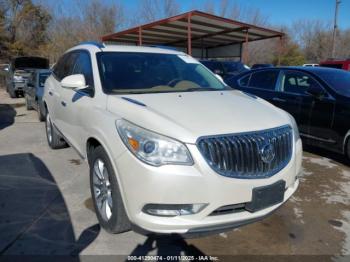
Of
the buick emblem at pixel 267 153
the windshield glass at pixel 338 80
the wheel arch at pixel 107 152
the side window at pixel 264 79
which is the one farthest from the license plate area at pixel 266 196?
the side window at pixel 264 79

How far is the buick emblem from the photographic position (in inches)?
107

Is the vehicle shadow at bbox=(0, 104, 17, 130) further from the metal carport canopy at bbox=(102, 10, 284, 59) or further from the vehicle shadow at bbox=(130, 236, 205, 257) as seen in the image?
the metal carport canopy at bbox=(102, 10, 284, 59)

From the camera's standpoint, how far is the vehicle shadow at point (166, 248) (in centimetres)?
294

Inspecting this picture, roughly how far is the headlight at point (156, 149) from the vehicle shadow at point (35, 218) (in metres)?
1.10

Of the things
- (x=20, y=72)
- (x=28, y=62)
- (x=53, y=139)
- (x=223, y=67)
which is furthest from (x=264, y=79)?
(x=28, y=62)

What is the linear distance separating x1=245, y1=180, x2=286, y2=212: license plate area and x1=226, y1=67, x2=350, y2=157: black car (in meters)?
2.84

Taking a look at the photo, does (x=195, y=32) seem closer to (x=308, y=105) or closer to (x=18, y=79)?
(x=18, y=79)

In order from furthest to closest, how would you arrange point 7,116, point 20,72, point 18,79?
point 20,72 → point 18,79 → point 7,116

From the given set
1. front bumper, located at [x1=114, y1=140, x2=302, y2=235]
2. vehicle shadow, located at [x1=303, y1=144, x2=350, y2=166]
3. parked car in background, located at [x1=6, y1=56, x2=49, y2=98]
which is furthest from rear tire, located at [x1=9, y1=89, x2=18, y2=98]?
front bumper, located at [x1=114, y1=140, x2=302, y2=235]

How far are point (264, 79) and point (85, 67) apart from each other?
392cm

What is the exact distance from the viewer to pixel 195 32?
68.7 feet

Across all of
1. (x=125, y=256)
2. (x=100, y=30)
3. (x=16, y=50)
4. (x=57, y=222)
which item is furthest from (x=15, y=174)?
(x=100, y=30)

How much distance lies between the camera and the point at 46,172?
4934 mm

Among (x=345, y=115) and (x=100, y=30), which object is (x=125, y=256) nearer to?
(x=345, y=115)
